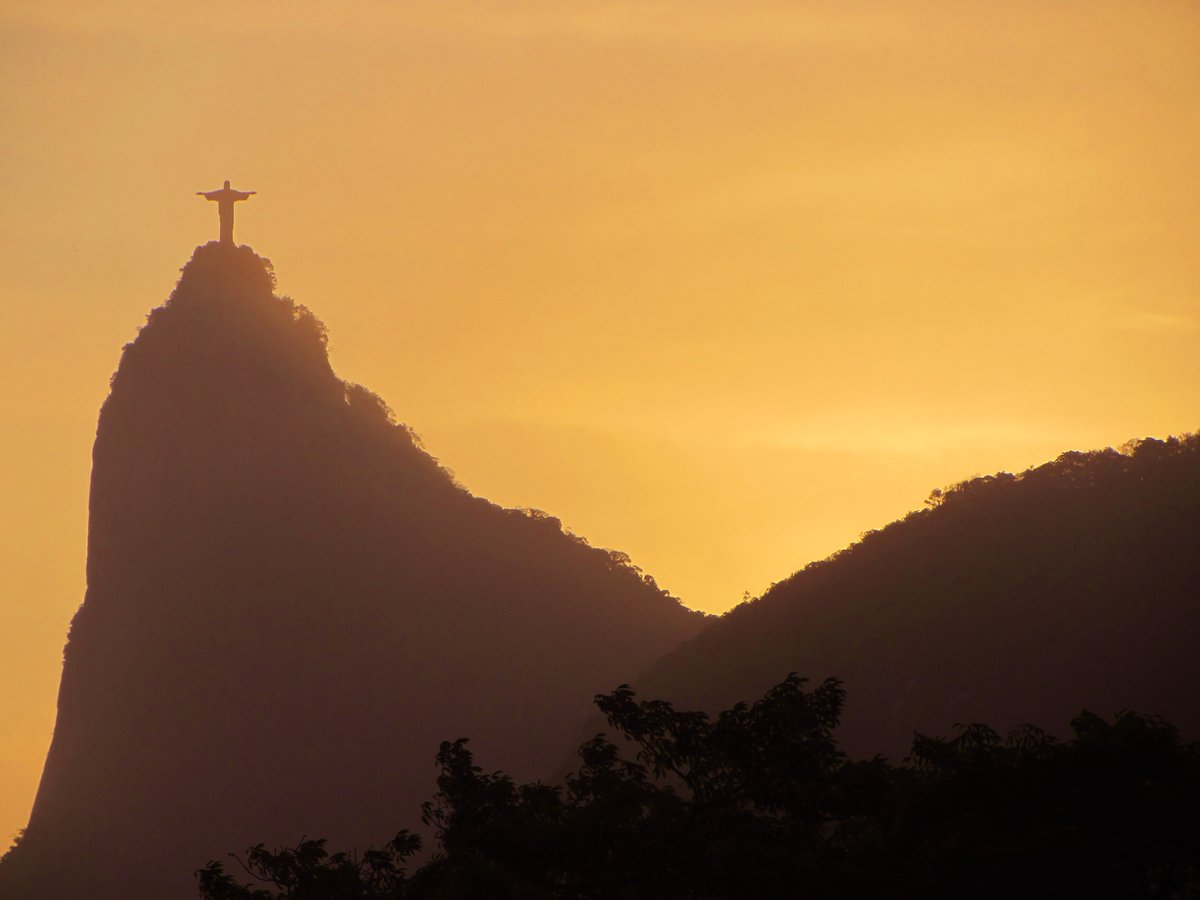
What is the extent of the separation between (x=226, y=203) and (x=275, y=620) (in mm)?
38195

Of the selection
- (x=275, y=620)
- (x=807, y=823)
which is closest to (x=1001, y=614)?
(x=807, y=823)

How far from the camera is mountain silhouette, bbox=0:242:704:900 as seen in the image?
135 meters

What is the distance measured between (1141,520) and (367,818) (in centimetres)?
7031

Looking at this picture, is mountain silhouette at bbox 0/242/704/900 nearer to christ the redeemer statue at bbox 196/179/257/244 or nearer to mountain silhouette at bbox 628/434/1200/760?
christ the redeemer statue at bbox 196/179/257/244

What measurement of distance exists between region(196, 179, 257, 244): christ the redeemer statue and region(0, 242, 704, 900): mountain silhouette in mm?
1567

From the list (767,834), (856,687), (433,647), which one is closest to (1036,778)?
(767,834)

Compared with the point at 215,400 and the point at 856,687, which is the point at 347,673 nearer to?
the point at 215,400

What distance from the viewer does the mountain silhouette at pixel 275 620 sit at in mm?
135375

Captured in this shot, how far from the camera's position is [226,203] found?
143 meters

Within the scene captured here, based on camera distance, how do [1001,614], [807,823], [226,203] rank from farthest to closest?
[226,203], [1001,614], [807,823]

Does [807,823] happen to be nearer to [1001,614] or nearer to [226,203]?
[1001,614]

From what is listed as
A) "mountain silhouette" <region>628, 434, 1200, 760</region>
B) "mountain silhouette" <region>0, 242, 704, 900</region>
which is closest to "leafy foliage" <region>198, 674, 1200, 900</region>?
"mountain silhouette" <region>628, 434, 1200, 760</region>

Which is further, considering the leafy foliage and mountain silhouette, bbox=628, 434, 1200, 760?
mountain silhouette, bbox=628, 434, 1200, 760

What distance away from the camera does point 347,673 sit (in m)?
144
